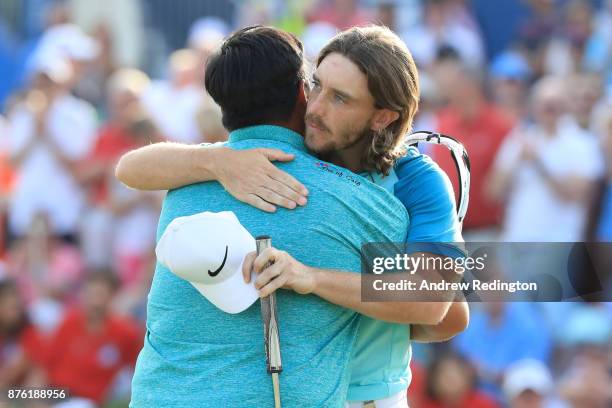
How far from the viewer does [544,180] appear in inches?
294

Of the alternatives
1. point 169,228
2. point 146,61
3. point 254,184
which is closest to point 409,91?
point 254,184

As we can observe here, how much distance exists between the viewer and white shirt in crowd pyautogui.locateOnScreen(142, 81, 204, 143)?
835cm

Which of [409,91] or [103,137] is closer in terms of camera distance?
[409,91]

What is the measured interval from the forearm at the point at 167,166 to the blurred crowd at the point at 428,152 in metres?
3.67

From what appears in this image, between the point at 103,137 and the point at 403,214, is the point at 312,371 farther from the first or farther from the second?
the point at 103,137

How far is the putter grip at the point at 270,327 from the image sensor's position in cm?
311

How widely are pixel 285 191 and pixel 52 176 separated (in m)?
5.66

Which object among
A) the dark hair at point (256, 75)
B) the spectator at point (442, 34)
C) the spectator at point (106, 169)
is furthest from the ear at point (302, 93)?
the spectator at point (442, 34)

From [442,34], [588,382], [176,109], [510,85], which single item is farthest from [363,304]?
[442,34]

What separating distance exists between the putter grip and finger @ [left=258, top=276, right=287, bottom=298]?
1.2 inches

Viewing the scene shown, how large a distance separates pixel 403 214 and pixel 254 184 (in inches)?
16.5

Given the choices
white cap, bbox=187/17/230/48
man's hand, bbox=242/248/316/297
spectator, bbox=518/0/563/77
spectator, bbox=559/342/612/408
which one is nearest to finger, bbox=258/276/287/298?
man's hand, bbox=242/248/316/297

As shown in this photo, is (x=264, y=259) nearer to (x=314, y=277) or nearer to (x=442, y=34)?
(x=314, y=277)

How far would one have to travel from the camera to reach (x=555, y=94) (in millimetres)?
7555
